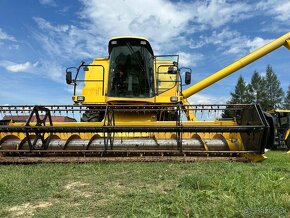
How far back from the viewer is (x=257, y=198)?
139 inches

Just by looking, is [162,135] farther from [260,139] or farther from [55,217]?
[55,217]

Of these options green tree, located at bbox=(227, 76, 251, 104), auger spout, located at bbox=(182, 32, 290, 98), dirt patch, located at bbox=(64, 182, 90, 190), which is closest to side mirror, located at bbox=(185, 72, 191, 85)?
auger spout, located at bbox=(182, 32, 290, 98)

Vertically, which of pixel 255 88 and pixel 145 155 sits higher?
pixel 255 88

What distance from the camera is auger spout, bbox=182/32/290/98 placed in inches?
526

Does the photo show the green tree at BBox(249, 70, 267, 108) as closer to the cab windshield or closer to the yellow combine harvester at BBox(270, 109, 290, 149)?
the yellow combine harvester at BBox(270, 109, 290, 149)

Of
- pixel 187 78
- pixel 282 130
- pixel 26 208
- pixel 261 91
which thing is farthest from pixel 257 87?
pixel 26 208

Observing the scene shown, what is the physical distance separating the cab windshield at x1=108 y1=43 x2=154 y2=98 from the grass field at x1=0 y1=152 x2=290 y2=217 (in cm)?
387

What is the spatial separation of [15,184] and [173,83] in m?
6.50

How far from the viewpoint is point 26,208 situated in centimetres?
361

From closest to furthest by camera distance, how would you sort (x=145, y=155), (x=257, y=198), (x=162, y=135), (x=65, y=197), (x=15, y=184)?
(x=257, y=198) < (x=65, y=197) < (x=15, y=184) < (x=145, y=155) < (x=162, y=135)

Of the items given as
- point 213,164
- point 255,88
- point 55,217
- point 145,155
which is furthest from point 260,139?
point 255,88

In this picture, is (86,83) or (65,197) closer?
(65,197)

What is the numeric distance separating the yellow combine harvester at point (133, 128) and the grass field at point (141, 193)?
3.63 ft

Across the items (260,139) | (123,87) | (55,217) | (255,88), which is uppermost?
(255,88)
